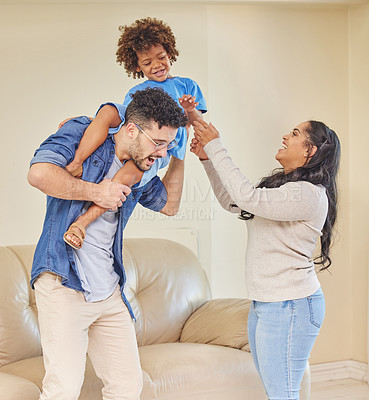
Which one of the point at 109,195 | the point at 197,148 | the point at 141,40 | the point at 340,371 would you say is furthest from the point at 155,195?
the point at 340,371

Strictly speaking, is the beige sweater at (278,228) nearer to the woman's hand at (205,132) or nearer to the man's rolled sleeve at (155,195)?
the woman's hand at (205,132)

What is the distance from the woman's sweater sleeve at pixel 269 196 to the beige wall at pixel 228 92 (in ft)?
4.74

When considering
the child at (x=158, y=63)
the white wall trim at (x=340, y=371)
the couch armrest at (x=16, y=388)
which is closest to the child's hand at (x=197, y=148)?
the child at (x=158, y=63)

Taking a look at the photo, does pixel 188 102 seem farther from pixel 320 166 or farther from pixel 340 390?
pixel 340 390

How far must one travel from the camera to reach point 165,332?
9.43 feet

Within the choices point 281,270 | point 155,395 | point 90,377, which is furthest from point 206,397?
point 281,270

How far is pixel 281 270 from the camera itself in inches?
80.7

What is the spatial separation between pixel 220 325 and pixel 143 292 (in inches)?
17.0

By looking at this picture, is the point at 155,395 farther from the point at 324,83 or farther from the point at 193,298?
the point at 324,83

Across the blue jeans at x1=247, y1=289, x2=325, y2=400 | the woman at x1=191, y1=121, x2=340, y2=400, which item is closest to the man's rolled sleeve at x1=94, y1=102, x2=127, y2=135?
the woman at x1=191, y1=121, x2=340, y2=400

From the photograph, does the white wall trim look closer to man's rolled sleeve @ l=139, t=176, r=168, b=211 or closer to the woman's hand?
man's rolled sleeve @ l=139, t=176, r=168, b=211

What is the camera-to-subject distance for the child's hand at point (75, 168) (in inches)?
68.9

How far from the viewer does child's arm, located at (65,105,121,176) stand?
1757mm

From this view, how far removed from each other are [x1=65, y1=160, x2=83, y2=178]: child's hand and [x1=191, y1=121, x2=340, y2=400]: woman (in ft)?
1.67
